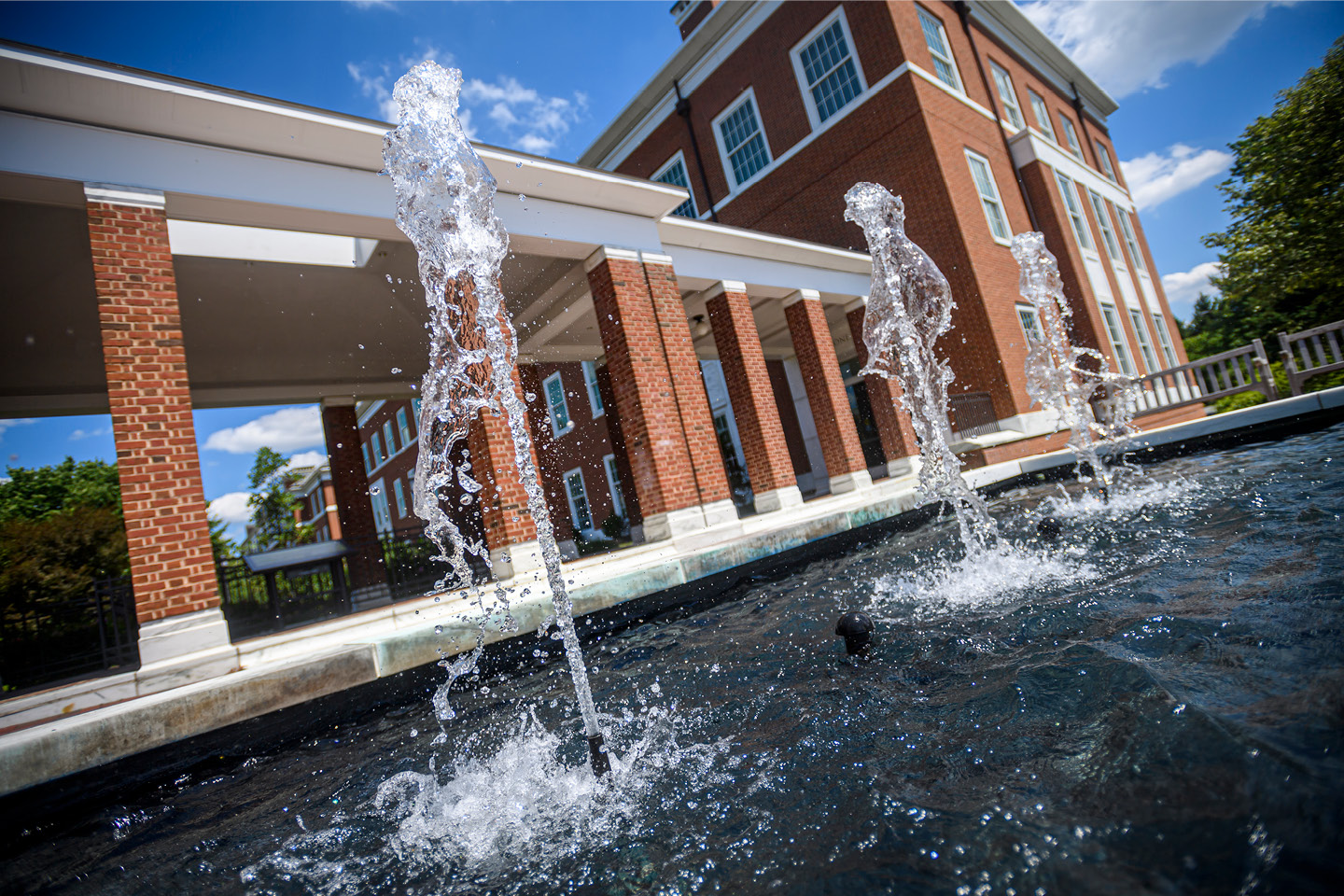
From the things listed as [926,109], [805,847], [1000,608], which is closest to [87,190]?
[805,847]

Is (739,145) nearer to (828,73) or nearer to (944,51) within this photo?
(828,73)

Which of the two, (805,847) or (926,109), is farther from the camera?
(926,109)

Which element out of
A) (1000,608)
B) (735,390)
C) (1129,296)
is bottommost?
(1000,608)

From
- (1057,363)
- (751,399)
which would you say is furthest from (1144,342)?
(751,399)

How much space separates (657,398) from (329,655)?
5265 millimetres

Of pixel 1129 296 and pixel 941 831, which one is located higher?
pixel 1129 296

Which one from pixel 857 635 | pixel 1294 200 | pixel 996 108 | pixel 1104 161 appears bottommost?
pixel 857 635

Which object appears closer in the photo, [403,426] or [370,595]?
[370,595]

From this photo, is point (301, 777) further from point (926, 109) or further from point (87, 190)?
point (926, 109)

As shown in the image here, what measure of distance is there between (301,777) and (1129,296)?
23700 mm

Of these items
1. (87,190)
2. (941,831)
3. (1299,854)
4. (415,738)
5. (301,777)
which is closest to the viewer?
(1299,854)

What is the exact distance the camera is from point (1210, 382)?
1516 centimetres

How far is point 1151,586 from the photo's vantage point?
338 cm

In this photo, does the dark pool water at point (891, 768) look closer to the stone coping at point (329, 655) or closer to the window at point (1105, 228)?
the stone coping at point (329, 655)
